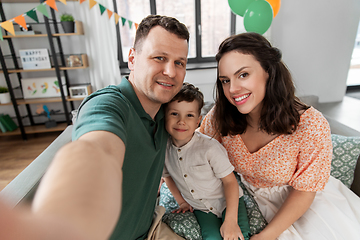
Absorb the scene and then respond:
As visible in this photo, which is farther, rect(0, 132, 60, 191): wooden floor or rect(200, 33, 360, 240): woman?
rect(0, 132, 60, 191): wooden floor

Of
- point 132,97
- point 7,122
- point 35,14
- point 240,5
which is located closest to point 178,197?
point 132,97

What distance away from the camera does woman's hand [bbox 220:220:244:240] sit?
87cm

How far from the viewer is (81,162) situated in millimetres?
330

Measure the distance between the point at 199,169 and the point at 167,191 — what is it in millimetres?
326

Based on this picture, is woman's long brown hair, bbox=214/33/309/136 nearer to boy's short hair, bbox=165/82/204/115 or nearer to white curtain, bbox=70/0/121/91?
boy's short hair, bbox=165/82/204/115

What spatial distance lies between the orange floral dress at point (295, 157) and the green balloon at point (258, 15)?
5.68ft

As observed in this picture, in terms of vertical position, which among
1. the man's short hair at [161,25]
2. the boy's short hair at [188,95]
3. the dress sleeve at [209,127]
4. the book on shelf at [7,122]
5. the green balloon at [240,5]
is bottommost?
the book on shelf at [7,122]

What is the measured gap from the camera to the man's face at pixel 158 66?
847mm

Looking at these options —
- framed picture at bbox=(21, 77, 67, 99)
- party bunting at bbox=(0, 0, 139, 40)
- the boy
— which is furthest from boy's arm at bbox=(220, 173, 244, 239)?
framed picture at bbox=(21, 77, 67, 99)

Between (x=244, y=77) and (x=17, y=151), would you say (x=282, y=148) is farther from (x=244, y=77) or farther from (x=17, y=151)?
(x=17, y=151)

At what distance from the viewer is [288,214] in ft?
3.01

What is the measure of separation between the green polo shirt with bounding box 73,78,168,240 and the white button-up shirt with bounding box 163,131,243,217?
12cm

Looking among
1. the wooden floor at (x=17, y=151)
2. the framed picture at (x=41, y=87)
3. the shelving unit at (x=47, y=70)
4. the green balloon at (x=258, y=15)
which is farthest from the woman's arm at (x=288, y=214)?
the framed picture at (x=41, y=87)

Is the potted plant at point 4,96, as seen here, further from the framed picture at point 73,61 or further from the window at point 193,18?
the window at point 193,18
